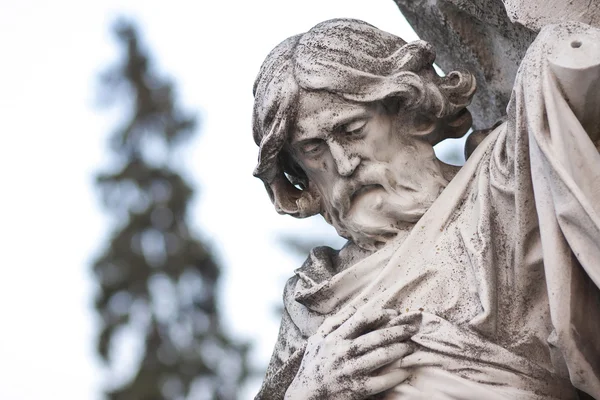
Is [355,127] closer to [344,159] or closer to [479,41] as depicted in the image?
[344,159]

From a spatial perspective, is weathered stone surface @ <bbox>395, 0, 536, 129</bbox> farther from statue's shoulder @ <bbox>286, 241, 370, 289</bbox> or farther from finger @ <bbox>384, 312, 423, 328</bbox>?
finger @ <bbox>384, 312, 423, 328</bbox>

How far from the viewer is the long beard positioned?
4570mm

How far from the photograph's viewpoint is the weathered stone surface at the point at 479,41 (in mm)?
4971

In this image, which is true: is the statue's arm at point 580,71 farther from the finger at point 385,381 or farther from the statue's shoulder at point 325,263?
the statue's shoulder at point 325,263

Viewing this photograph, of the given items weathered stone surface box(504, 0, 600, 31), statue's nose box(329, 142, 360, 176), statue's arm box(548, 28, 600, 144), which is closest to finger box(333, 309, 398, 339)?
statue's nose box(329, 142, 360, 176)

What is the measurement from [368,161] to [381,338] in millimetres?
647

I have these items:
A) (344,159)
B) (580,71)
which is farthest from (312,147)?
(580,71)

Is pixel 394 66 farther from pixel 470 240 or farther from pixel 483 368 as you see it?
pixel 483 368

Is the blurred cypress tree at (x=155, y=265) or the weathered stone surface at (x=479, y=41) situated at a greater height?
the weathered stone surface at (x=479, y=41)

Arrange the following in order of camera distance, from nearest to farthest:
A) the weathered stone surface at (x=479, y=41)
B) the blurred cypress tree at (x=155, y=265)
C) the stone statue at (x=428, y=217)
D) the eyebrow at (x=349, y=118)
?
the stone statue at (x=428, y=217)
the eyebrow at (x=349, y=118)
the weathered stone surface at (x=479, y=41)
the blurred cypress tree at (x=155, y=265)

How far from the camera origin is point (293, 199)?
16.0 ft

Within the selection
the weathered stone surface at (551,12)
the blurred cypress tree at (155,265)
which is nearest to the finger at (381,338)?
the weathered stone surface at (551,12)

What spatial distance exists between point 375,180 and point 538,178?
0.77m

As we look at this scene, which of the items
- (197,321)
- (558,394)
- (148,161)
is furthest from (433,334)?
(148,161)
